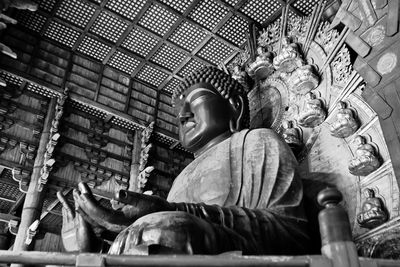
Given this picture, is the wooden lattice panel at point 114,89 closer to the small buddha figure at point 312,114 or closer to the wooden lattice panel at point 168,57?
the wooden lattice panel at point 168,57

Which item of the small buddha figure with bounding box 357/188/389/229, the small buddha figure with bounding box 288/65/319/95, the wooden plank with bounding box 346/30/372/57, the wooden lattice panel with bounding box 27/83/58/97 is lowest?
the small buddha figure with bounding box 357/188/389/229

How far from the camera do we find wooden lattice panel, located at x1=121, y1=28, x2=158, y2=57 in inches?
231

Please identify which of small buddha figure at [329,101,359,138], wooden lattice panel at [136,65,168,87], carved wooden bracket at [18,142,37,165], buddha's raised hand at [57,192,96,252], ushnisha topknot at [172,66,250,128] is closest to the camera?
buddha's raised hand at [57,192,96,252]

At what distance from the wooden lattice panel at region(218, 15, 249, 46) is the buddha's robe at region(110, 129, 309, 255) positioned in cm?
267

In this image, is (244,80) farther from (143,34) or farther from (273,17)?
(143,34)

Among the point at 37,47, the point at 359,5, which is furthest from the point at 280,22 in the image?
the point at 37,47

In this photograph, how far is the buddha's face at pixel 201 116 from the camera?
3.53 metres

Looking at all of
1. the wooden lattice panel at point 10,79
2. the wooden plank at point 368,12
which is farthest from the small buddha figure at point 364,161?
the wooden lattice panel at point 10,79

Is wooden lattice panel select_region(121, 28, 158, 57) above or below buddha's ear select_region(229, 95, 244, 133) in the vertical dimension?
above

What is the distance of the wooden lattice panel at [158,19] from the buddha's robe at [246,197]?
2.77 metres

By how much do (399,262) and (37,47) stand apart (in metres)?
6.34

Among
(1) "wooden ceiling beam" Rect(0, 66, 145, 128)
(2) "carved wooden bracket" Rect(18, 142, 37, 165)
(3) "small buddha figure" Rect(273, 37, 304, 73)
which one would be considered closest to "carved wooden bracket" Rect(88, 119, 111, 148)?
(1) "wooden ceiling beam" Rect(0, 66, 145, 128)

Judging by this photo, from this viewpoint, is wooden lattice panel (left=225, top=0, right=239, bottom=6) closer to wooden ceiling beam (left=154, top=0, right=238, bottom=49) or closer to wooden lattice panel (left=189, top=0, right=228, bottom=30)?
wooden lattice panel (left=189, top=0, right=228, bottom=30)

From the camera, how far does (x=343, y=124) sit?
3.02 m
